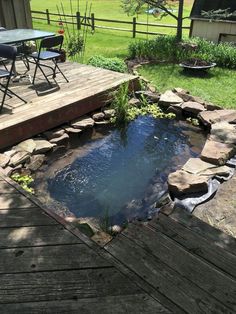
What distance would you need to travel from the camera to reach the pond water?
12.6 feet

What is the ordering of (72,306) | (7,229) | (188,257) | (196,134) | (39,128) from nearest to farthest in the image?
(72,306) < (188,257) < (7,229) < (39,128) < (196,134)

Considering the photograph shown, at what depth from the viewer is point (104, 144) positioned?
17.0 ft

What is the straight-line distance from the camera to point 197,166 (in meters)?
4.22

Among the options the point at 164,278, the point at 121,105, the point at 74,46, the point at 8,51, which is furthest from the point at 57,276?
the point at 74,46

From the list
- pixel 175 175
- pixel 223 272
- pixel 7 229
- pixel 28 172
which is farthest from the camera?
pixel 28 172

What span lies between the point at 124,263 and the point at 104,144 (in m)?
3.25

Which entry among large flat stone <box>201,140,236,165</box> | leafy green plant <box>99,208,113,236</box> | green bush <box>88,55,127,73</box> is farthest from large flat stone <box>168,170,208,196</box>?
green bush <box>88,55,127,73</box>

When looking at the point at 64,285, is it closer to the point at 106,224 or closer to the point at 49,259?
the point at 49,259

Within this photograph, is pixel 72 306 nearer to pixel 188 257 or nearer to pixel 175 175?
pixel 188 257

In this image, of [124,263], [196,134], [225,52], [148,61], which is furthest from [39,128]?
[225,52]

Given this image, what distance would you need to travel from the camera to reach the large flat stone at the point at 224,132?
4832mm

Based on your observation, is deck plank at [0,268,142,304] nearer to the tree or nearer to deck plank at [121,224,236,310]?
deck plank at [121,224,236,310]

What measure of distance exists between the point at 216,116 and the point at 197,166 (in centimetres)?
165

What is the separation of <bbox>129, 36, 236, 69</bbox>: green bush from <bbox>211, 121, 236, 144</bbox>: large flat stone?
135 inches
